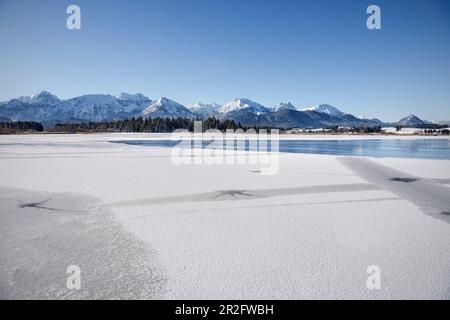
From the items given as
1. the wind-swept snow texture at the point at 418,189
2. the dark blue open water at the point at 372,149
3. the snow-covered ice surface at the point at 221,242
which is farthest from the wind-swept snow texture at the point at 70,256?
the dark blue open water at the point at 372,149

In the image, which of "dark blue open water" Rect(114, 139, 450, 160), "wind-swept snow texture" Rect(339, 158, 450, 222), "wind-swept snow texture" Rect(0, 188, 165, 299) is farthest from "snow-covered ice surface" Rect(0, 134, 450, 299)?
"dark blue open water" Rect(114, 139, 450, 160)

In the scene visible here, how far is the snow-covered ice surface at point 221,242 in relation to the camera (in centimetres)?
400

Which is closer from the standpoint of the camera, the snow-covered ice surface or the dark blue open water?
the snow-covered ice surface

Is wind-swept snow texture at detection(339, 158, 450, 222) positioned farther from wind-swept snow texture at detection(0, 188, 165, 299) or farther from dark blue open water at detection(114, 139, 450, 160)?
dark blue open water at detection(114, 139, 450, 160)

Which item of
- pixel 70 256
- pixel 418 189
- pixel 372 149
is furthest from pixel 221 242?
pixel 372 149

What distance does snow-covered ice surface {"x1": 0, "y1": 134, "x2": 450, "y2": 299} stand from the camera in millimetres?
4000

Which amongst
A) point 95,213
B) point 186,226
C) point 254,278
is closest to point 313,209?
point 186,226

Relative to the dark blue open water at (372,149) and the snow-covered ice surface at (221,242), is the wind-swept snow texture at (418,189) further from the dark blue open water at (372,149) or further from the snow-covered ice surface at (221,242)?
the dark blue open water at (372,149)

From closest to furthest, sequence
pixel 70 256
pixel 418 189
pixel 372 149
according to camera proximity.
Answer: pixel 70 256 < pixel 418 189 < pixel 372 149

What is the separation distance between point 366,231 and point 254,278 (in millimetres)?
3150

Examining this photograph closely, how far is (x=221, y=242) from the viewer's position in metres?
5.52

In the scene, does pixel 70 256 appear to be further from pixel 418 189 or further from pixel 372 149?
pixel 372 149

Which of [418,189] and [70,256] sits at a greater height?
[418,189]
